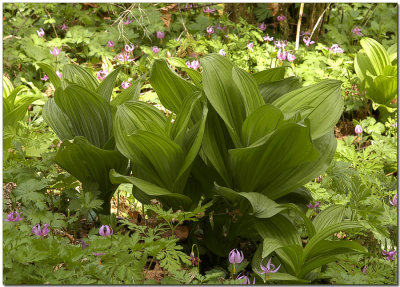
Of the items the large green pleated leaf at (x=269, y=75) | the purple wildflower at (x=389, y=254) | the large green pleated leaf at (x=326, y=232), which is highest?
the large green pleated leaf at (x=269, y=75)

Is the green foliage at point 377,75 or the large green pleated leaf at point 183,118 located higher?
the large green pleated leaf at point 183,118

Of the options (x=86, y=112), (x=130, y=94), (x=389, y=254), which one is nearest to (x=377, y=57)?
(x=389, y=254)

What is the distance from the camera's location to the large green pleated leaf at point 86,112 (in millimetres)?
2488

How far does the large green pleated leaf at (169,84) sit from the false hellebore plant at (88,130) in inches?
7.9

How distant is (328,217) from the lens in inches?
91.0

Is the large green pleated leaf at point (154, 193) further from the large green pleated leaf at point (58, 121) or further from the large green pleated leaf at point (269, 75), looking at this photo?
the large green pleated leaf at point (269, 75)

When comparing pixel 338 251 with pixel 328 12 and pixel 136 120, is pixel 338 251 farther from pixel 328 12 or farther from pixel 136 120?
pixel 328 12

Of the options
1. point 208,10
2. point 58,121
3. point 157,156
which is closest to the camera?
point 157,156

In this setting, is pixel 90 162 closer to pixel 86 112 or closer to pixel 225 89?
pixel 86 112

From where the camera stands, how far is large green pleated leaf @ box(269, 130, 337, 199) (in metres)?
2.24

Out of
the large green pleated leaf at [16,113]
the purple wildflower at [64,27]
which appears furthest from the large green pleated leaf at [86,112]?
the purple wildflower at [64,27]

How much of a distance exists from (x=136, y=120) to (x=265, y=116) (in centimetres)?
60

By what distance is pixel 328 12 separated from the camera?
17.7 ft

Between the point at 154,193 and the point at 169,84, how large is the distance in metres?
0.58
